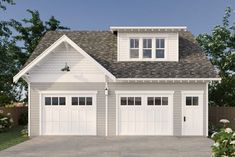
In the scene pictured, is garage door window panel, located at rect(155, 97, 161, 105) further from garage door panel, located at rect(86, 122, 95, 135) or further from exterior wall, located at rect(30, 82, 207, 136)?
garage door panel, located at rect(86, 122, 95, 135)

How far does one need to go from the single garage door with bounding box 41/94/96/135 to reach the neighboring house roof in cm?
238

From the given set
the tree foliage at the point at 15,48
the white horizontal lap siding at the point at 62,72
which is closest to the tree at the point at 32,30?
the tree foliage at the point at 15,48

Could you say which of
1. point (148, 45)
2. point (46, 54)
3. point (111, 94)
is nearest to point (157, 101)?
point (111, 94)

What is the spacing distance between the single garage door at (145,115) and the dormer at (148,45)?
285 centimetres

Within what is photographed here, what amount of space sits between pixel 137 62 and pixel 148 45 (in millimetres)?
1239

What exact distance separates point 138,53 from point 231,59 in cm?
1517

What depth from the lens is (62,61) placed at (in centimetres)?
2395

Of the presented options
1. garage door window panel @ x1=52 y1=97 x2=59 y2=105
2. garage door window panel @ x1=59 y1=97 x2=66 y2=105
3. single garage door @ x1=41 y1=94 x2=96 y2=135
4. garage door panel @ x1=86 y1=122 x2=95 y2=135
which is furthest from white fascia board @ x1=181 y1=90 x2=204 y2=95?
garage door window panel @ x1=52 y1=97 x2=59 y2=105

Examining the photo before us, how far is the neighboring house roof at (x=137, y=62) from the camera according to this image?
23.9m

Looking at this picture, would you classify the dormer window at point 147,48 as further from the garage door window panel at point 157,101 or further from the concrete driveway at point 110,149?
the concrete driveway at point 110,149

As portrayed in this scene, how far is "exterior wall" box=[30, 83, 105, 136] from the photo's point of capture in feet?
78.0

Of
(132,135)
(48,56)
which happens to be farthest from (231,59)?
(48,56)

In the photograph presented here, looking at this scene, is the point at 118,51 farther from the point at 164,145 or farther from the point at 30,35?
the point at 30,35

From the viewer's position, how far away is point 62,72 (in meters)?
23.9
